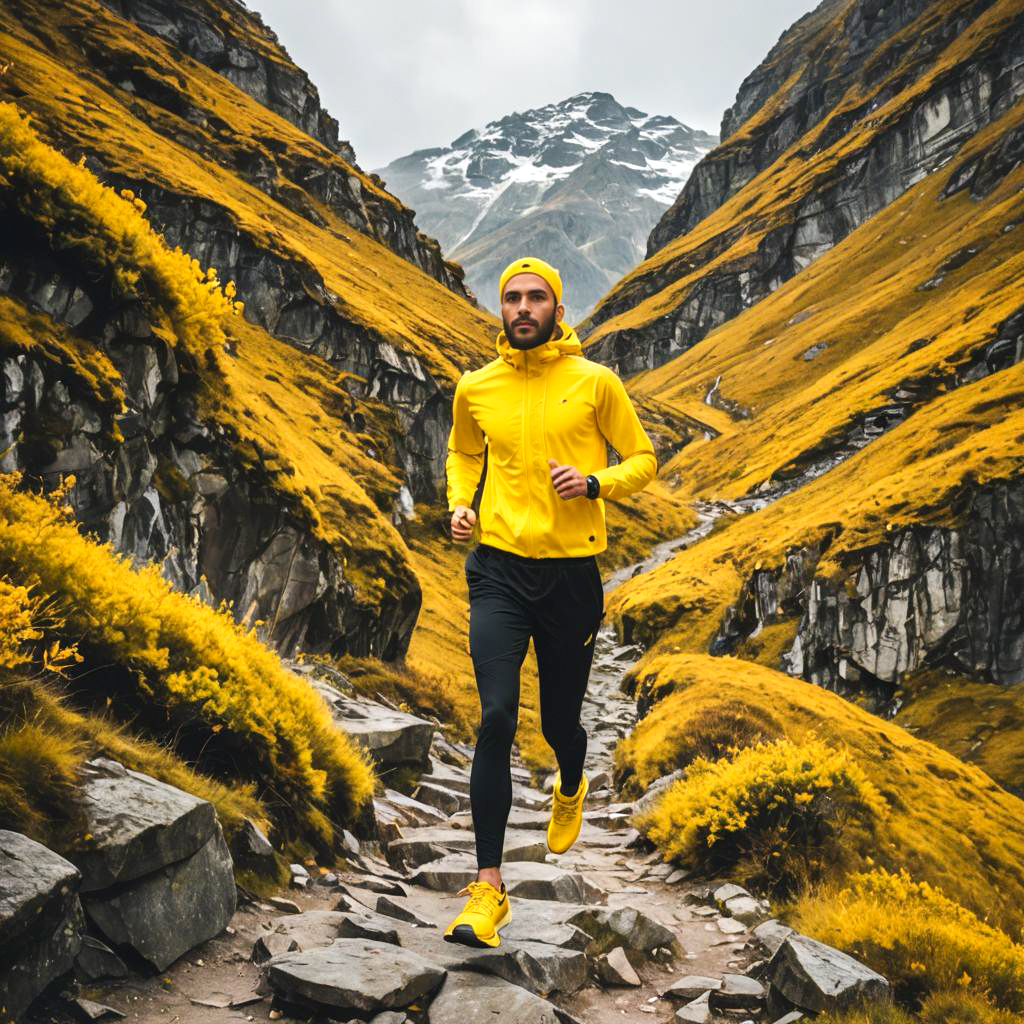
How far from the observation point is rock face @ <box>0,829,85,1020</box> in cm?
341

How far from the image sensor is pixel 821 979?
493 centimetres

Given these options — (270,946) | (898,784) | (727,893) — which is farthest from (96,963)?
(898,784)

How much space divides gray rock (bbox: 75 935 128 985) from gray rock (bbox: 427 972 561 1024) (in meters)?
1.74

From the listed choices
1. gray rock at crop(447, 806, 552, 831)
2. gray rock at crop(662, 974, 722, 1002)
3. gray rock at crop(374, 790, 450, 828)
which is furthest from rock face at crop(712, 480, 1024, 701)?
gray rock at crop(662, 974, 722, 1002)

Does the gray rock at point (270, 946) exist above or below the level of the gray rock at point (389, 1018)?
below

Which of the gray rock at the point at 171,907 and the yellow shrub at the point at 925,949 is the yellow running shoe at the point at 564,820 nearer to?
the yellow shrub at the point at 925,949

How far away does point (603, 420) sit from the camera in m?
6.20

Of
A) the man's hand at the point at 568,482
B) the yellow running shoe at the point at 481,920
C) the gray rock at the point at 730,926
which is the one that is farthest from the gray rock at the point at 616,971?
the man's hand at the point at 568,482

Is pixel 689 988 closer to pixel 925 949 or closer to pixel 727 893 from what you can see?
pixel 925 949

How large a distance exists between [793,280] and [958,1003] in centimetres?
20708

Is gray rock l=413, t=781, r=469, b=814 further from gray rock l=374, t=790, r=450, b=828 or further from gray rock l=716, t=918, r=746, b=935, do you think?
gray rock l=716, t=918, r=746, b=935

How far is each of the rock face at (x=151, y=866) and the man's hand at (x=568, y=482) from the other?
3.22 m

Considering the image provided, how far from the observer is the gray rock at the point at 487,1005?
4.27 meters

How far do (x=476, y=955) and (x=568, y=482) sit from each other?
10.7 feet
